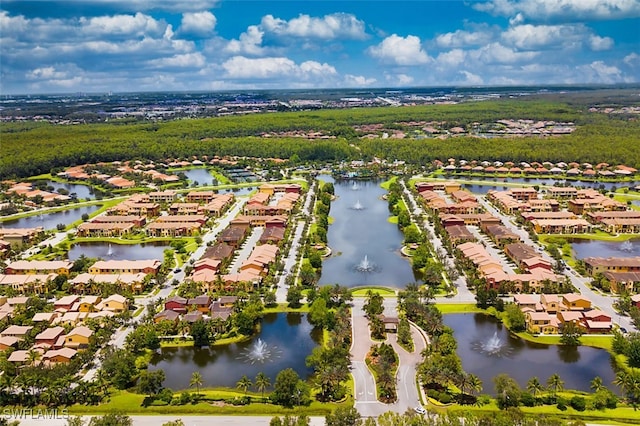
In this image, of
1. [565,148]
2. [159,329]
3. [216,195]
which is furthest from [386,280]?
[565,148]

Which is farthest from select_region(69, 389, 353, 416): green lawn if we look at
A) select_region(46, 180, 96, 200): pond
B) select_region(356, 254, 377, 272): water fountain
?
select_region(46, 180, 96, 200): pond

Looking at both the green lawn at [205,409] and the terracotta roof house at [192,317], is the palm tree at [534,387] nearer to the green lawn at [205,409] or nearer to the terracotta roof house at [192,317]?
the green lawn at [205,409]

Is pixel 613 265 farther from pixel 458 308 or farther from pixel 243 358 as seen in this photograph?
pixel 243 358

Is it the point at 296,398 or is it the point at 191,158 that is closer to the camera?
the point at 296,398

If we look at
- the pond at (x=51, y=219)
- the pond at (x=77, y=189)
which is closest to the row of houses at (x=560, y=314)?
the pond at (x=51, y=219)

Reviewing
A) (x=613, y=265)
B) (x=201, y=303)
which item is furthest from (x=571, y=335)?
(x=201, y=303)

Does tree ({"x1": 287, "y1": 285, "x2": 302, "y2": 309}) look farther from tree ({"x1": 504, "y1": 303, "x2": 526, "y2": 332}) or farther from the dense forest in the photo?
the dense forest

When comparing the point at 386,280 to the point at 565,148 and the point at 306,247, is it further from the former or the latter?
the point at 565,148
